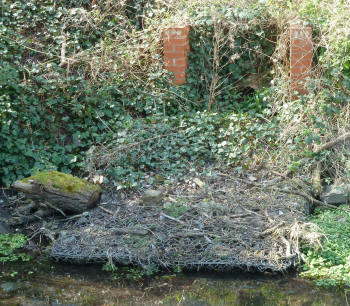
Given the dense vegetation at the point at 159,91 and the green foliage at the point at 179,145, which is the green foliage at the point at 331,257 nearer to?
the dense vegetation at the point at 159,91

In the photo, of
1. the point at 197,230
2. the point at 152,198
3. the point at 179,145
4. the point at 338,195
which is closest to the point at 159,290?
the point at 197,230

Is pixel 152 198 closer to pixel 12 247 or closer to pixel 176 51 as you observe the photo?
pixel 12 247

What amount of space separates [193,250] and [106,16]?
16.8ft

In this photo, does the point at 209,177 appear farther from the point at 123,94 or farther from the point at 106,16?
the point at 106,16

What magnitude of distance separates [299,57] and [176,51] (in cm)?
199

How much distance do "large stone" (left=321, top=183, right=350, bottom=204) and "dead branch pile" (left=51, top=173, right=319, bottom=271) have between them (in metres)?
0.44

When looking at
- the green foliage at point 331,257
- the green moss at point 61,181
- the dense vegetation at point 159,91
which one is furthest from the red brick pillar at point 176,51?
the green foliage at point 331,257

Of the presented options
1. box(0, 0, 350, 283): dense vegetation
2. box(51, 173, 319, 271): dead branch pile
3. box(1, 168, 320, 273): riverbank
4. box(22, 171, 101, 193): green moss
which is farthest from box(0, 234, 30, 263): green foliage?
box(0, 0, 350, 283): dense vegetation

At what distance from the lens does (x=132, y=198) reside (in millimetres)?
7270

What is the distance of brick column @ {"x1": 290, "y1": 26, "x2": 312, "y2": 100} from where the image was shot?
338 inches

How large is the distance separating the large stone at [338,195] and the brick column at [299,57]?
192 cm

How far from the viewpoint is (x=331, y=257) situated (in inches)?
242

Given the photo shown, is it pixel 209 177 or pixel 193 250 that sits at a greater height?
pixel 209 177

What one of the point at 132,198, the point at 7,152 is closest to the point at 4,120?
the point at 7,152
